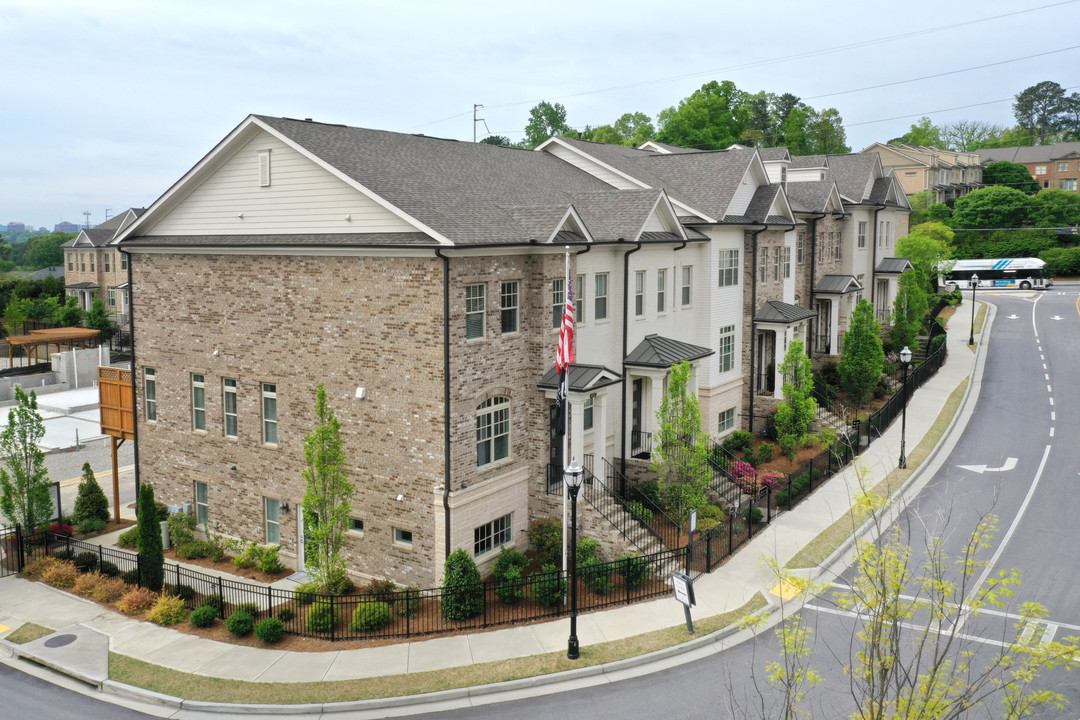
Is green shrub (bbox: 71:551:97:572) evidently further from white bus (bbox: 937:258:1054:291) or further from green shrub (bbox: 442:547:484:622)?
white bus (bbox: 937:258:1054:291)

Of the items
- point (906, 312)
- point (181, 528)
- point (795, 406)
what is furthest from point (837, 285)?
point (181, 528)

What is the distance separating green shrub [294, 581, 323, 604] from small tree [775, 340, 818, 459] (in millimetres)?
17824

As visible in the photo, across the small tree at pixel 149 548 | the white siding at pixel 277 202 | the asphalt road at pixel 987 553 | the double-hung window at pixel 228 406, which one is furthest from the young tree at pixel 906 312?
the small tree at pixel 149 548

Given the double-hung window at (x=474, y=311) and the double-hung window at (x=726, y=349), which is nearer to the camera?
the double-hung window at (x=474, y=311)

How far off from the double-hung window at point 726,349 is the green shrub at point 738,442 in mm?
2503

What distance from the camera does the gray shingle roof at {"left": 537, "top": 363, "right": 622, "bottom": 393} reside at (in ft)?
74.4

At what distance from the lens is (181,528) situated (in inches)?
1002

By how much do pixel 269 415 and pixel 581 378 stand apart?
8.73m

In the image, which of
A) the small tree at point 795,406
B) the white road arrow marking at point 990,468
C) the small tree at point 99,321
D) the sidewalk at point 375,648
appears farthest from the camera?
the small tree at point 99,321

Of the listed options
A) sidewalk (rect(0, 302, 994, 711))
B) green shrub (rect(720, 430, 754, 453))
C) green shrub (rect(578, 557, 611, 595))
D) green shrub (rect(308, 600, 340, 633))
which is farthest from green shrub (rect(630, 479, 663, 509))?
green shrub (rect(308, 600, 340, 633))

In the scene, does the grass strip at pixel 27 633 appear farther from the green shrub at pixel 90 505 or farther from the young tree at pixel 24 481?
the green shrub at pixel 90 505

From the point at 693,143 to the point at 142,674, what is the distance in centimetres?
7708

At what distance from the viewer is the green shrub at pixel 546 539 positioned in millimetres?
22312

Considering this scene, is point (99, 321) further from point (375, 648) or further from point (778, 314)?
point (375, 648)
